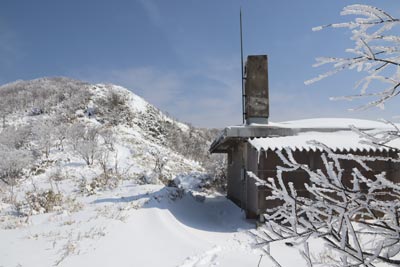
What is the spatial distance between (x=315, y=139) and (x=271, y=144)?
1.32 meters

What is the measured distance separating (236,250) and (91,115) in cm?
3195

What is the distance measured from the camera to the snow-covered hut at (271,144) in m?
10.0

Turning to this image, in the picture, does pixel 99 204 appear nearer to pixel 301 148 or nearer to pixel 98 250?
pixel 98 250

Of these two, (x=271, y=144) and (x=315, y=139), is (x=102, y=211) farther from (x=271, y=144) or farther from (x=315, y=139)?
(x=315, y=139)

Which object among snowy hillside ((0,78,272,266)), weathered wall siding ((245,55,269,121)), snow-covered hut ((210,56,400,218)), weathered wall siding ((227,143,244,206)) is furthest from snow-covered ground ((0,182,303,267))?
weathered wall siding ((245,55,269,121))

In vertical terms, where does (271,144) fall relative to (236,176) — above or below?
above

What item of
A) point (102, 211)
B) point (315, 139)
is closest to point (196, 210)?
point (102, 211)

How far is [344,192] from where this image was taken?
5.74 ft

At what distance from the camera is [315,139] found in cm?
973

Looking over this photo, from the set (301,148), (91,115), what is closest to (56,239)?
(301,148)

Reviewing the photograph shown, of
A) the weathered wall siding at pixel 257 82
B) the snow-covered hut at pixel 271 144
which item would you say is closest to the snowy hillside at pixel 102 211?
the snow-covered hut at pixel 271 144

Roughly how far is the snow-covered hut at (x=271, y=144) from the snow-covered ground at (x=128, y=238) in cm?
132

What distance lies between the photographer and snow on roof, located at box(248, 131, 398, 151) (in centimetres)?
991

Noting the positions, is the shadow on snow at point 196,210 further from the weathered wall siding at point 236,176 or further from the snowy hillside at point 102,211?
the weathered wall siding at point 236,176
